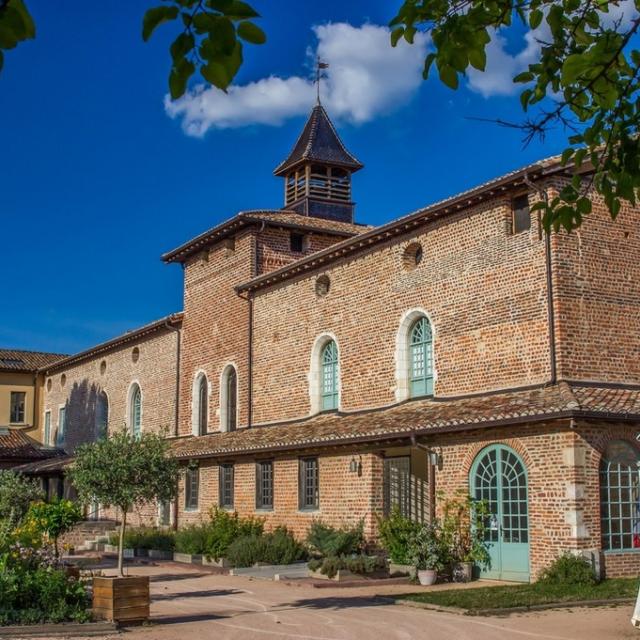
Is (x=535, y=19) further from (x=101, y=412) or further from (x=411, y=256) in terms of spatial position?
(x=101, y=412)

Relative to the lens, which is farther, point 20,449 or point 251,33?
point 20,449

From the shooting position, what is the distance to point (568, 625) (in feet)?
43.3

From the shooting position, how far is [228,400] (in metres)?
31.0

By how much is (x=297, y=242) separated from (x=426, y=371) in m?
10.1

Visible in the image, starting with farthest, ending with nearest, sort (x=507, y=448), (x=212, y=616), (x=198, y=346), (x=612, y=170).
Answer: (x=198, y=346) → (x=507, y=448) → (x=212, y=616) → (x=612, y=170)

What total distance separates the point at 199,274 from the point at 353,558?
15.7 metres

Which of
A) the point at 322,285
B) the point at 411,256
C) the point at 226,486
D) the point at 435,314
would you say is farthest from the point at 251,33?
the point at 226,486

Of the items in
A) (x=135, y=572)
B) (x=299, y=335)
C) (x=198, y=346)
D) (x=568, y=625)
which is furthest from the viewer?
(x=198, y=346)

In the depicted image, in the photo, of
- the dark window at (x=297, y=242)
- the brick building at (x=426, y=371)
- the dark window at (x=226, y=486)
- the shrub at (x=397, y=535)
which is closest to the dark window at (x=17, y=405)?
the brick building at (x=426, y=371)

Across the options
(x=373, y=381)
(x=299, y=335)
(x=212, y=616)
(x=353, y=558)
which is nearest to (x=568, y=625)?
(x=212, y=616)

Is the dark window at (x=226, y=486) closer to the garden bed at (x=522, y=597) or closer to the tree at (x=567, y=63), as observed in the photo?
Answer: the garden bed at (x=522, y=597)

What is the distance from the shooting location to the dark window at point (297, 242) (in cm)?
3142

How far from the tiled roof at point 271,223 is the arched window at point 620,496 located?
15335mm

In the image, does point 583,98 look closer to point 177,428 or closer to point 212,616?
point 212,616
